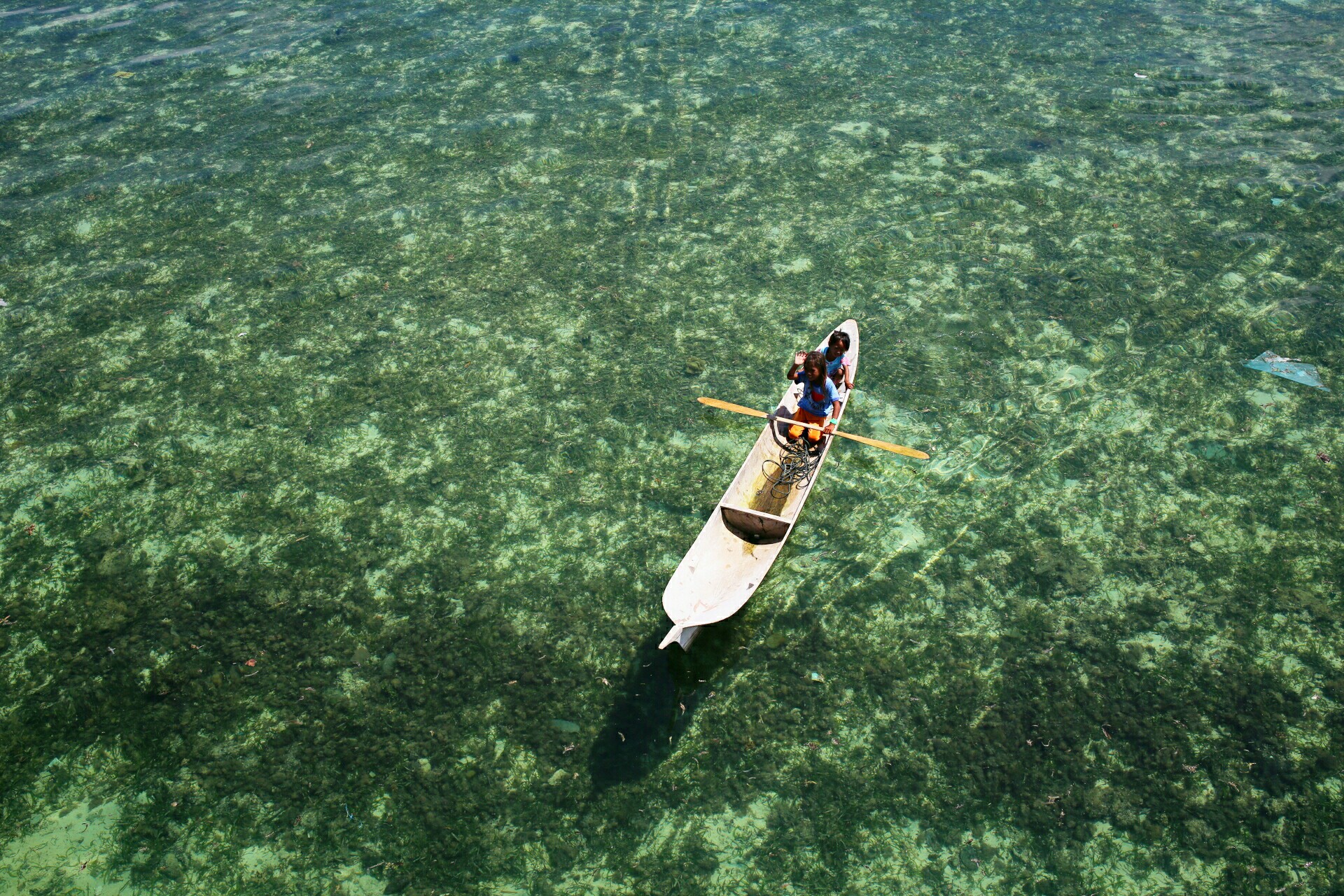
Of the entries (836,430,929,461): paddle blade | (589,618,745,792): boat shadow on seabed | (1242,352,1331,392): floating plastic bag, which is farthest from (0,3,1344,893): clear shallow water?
(836,430,929,461): paddle blade

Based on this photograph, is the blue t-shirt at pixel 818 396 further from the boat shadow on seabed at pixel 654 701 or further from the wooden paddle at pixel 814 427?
the boat shadow on seabed at pixel 654 701

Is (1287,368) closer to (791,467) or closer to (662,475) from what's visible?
(791,467)

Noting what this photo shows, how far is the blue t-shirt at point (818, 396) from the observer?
586 cm

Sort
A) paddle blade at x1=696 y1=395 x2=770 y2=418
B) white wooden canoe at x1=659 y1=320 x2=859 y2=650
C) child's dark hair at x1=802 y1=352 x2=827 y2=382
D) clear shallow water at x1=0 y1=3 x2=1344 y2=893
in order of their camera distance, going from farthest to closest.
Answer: paddle blade at x1=696 y1=395 x2=770 y2=418, child's dark hair at x1=802 y1=352 x2=827 y2=382, white wooden canoe at x1=659 y1=320 x2=859 y2=650, clear shallow water at x1=0 y1=3 x2=1344 y2=893

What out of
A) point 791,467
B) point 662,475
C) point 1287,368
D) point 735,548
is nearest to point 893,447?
point 791,467

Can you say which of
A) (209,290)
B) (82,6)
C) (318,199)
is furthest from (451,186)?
(82,6)

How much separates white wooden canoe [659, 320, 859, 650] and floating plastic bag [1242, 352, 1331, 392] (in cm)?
329

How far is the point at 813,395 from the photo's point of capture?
5895mm

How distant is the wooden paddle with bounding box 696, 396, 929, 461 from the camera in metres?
5.79

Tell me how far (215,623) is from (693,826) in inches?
120

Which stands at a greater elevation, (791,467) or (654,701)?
(791,467)

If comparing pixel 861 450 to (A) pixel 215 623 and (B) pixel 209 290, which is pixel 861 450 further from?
(B) pixel 209 290

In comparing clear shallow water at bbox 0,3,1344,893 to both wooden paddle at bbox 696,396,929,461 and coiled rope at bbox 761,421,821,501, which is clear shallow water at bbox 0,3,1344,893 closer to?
wooden paddle at bbox 696,396,929,461

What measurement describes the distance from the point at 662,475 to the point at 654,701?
174cm
